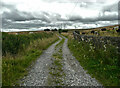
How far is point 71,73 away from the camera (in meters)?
6.42

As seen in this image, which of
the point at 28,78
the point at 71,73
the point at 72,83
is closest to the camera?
the point at 72,83

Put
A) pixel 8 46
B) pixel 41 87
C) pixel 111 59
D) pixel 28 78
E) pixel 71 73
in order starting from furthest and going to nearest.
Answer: pixel 8 46 → pixel 111 59 → pixel 71 73 → pixel 28 78 → pixel 41 87

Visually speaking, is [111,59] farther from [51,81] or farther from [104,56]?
[51,81]

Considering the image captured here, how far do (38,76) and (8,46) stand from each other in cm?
644

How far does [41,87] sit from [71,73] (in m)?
2.25

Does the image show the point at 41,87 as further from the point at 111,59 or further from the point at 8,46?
the point at 8,46

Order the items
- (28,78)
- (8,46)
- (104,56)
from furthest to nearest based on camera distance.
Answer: (8,46) < (104,56) < (28,78)

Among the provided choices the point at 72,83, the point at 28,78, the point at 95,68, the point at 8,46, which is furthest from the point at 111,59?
the point at 8,46

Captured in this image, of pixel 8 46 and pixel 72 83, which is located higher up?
pixel 8 46

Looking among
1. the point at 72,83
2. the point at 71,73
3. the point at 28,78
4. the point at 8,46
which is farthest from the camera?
the point at 8,46

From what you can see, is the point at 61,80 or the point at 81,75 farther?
the point at 81,75

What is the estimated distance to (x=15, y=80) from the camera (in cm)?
541

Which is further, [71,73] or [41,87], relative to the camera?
[71,73]

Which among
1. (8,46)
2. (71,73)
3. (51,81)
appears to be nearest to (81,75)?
(71,73)
